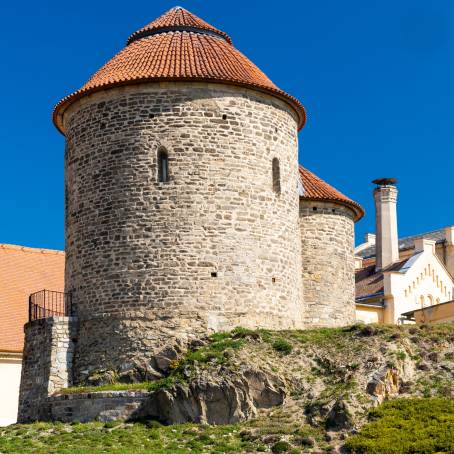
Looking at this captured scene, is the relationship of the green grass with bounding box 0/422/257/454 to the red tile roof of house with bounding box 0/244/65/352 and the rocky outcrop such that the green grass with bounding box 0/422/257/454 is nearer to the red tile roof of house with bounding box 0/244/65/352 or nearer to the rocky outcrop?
the rocky outcrop

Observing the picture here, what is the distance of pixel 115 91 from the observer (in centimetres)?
3094

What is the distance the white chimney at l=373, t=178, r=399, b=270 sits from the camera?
49.1 metres

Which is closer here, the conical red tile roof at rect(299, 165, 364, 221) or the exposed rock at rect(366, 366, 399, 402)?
the exposed rock at rect(366, 366, 399, 402)

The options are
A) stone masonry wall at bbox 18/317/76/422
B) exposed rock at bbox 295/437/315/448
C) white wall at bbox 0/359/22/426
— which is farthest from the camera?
white wall at bbox 0/359/22/426

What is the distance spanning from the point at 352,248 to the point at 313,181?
2488 millimetres

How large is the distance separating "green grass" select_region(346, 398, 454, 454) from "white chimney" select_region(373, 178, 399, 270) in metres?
23.0

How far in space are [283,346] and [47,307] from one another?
8454 millimetres

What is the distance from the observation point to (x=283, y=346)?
94.4ft

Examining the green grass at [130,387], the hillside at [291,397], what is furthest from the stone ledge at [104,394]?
the hillside at [291,397]

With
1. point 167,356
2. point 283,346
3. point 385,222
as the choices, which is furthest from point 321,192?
point 385,222

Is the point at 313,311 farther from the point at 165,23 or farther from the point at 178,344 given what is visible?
the point at 165,23

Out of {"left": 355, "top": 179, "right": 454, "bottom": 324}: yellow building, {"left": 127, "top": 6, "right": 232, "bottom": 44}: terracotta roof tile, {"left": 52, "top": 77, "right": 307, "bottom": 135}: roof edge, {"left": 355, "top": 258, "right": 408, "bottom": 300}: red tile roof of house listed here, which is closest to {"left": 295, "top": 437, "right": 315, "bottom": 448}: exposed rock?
{"left": 52, "top": 77, "right": 307, "bottom": 135}: roof edge

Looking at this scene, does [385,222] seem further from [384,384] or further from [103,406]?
[103,406]

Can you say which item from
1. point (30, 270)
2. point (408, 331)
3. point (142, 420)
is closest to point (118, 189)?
point (142, 420)
